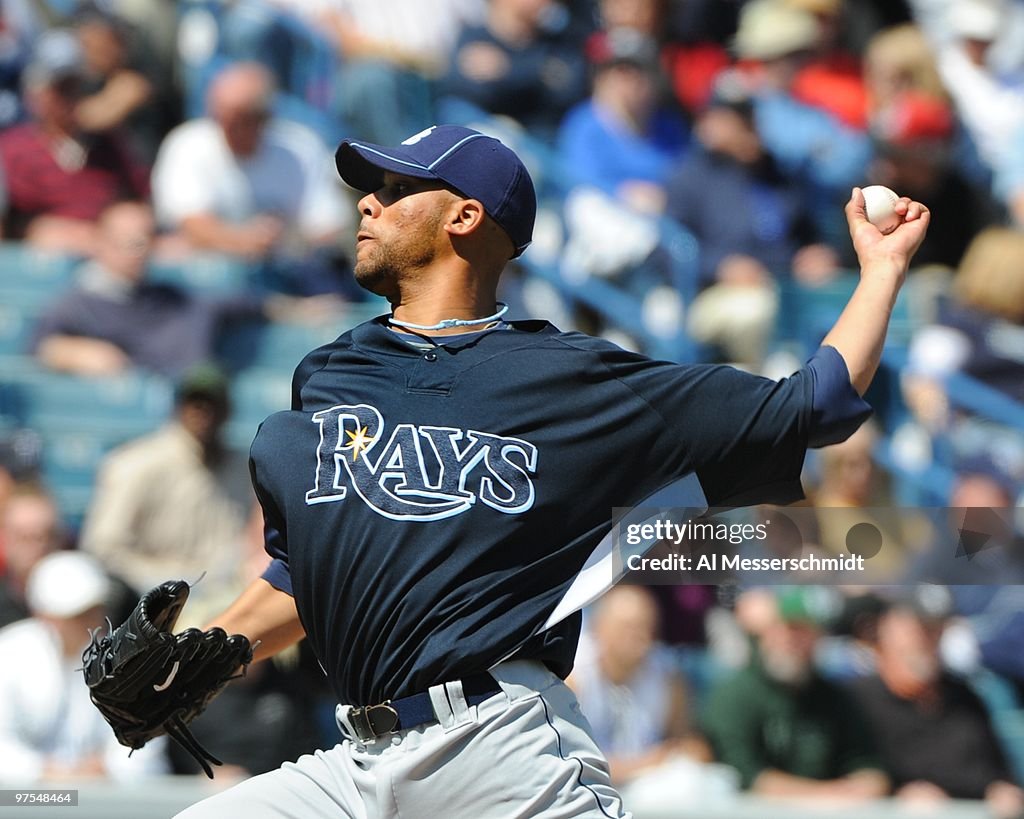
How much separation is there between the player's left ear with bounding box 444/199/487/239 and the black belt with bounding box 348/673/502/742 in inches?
32.7

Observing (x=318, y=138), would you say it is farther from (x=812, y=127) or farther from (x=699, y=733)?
(x=699, y=733)

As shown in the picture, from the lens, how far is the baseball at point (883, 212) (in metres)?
2.93

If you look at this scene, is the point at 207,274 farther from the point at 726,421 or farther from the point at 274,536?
the point at 726,421

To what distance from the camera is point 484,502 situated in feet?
9.03

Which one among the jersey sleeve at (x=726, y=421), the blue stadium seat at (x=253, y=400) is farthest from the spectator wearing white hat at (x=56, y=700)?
the jersey sleeve at (x=726, y=421)

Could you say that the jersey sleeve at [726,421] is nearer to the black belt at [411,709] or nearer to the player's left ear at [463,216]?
the player's left ear at [463,216]

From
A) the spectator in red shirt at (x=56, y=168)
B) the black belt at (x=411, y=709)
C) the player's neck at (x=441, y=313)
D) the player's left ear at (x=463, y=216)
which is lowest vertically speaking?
the spectator in red shirt at (x=56, y=168)

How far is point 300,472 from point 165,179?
5.44m

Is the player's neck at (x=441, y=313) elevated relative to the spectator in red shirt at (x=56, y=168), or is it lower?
elevated

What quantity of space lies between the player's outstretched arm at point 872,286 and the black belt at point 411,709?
2.69ft

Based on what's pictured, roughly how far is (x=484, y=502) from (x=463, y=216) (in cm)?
58

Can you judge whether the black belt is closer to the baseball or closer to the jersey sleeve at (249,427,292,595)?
the jersey sleeve at (249,427,292,595)

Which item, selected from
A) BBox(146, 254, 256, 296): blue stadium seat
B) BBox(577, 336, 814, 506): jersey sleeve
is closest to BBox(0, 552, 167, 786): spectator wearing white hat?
BBox(146, 254, 256, 296): blue stadium seat

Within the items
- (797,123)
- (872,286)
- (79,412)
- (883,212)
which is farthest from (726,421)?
(797,123)
